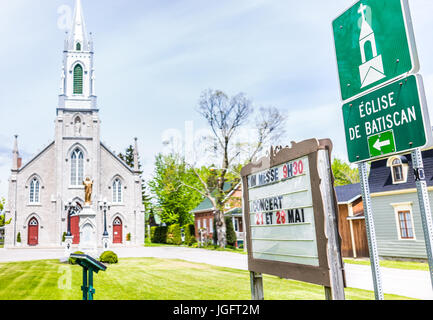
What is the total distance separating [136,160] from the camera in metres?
42.1

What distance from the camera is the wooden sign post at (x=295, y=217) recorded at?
3691 millimetres

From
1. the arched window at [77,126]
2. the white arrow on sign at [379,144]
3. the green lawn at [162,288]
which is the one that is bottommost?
the green lawn at [162,288]

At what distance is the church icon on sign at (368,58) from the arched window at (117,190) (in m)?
40.2

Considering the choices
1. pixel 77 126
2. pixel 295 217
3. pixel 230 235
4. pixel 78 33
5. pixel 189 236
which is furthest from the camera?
pixel 78 33

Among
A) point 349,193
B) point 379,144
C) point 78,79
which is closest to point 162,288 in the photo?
point 379,144

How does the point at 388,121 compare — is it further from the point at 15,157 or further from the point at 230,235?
the point at 15,157

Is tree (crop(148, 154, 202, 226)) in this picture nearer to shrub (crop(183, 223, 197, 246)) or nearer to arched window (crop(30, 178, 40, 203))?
shrub (crop(183, 223, 197, 246))

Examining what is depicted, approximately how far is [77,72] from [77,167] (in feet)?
39.3

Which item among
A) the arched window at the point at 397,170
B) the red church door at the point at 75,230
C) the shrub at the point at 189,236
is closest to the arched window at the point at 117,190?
the red church door at the point at 75,230

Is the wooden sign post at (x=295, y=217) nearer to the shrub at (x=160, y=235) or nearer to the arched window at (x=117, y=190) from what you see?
the arched window at (x=117, y=190)

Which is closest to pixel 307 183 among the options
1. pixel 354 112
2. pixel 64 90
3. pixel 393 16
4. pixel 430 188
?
pixel 354 112

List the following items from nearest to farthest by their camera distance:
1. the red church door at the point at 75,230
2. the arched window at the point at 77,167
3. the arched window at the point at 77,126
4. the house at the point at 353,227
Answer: the house at the point at 353,227, the red church door at the point at 75,230, the arched window at the point at 77,167, the arched window at the point at 77,126

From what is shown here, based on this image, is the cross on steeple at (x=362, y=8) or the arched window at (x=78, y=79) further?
the arched window at (x=78, y=79)

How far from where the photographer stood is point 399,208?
19.5 m
